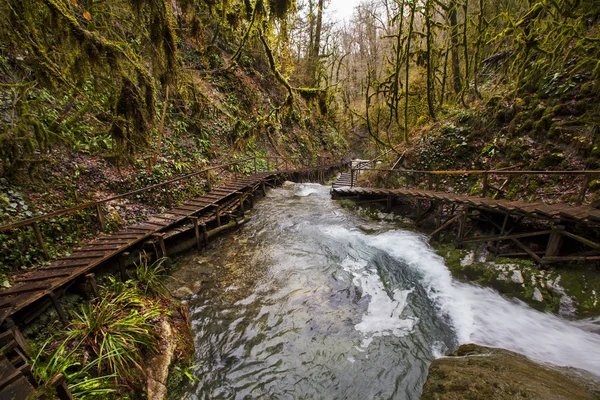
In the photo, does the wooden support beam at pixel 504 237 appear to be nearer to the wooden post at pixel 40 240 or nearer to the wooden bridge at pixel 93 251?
the wooden bridge at pixel 93 251

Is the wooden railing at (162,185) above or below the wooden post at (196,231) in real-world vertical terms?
above

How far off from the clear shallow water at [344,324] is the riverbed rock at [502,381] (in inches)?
27.4

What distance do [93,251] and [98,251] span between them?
129mm

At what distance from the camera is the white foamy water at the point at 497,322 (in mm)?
4117

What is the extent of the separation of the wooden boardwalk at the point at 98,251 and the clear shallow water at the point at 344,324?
5.51 feet

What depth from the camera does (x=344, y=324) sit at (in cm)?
521

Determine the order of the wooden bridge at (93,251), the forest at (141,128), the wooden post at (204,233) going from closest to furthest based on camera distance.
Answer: the wooden bridge at (93,251) → the forest at (141,128) → the wooden post at (204,233)

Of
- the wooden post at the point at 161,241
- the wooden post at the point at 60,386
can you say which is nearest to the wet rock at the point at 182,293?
the wooden post at the point at 161,241

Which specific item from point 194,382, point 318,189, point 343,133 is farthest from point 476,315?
point 343,133

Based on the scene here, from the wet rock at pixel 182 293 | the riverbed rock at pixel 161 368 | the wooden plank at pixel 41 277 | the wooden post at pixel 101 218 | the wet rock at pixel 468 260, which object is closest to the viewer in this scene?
the riverbed rock at pixel 161 368

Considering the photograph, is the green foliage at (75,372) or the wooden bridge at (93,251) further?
the wooden bridge at (93,251)

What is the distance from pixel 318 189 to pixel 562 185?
1166 centimetres

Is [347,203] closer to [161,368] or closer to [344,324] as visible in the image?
[344,324]

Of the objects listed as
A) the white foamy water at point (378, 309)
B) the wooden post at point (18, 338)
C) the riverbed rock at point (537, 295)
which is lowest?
the white foamy water at point (378, 309)
